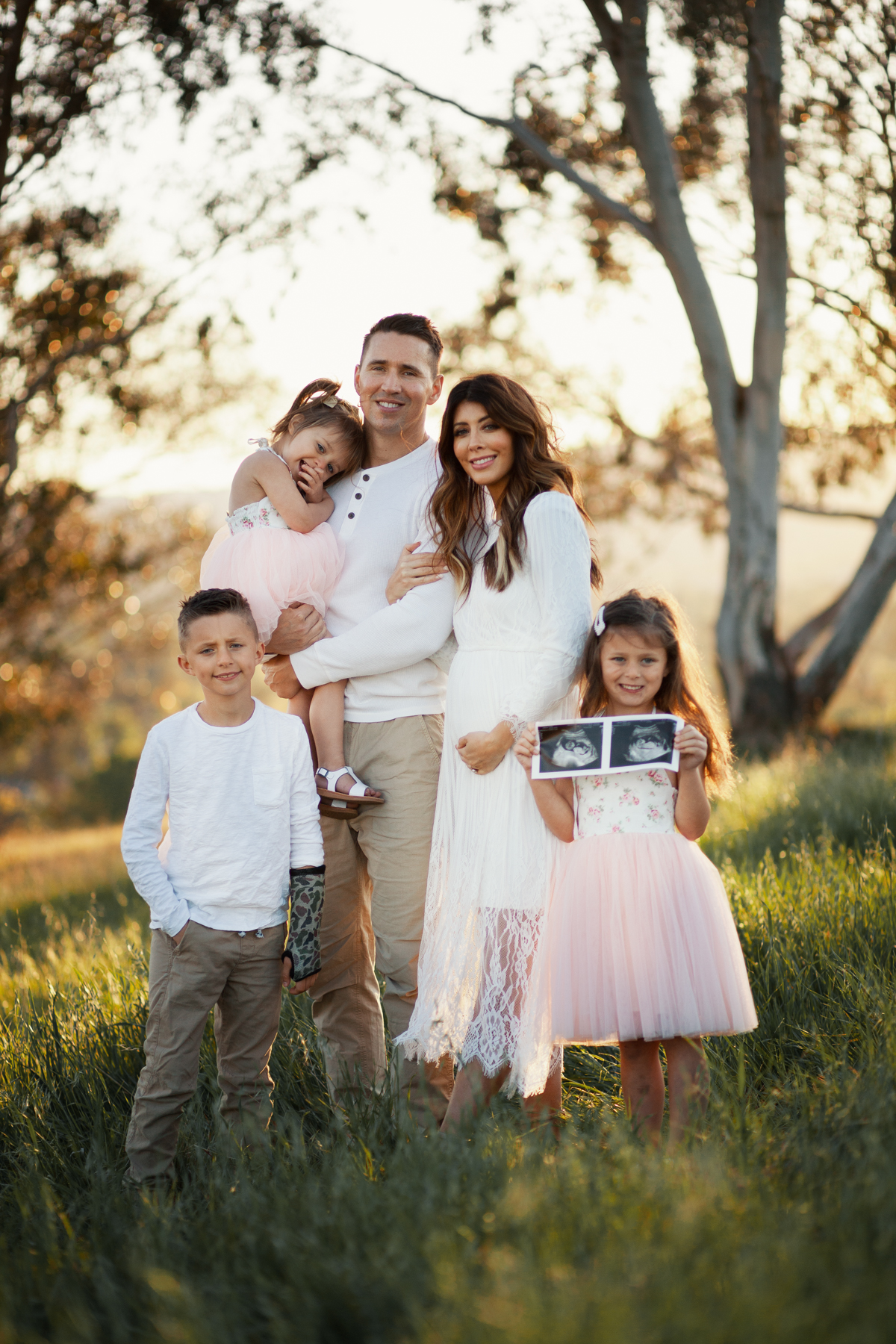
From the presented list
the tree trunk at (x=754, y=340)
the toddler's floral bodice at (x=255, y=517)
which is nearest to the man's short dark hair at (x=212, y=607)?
the toddler's floral bodice at (x=255, y=517)

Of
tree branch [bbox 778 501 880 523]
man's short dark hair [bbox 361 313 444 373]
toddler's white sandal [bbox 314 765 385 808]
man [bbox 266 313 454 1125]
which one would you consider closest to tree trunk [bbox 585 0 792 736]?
tree branch [bbox 778 501 880 523]

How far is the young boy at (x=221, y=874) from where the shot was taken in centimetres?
311

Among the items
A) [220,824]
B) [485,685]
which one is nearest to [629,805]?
[485,685]

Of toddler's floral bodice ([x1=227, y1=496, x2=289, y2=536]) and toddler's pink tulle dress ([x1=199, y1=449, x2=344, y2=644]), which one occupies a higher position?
toddler's floral bodice ([x1=227, y1=496, x2=289, y2=536])

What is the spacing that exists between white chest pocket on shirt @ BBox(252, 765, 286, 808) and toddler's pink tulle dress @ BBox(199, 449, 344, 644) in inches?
19.9

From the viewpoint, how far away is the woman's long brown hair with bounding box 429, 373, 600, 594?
320cm

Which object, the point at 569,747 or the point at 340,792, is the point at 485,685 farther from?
the point at 340,792

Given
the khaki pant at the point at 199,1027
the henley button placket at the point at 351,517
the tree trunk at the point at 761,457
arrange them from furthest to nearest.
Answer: the tree trunk at the point at 761,457 → the henley button placket at the point at 351,517 → the khaki pant at the point at 199,1027

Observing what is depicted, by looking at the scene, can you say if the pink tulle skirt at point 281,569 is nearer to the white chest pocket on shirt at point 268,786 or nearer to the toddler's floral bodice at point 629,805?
the white chest pocket on shirt at point 268,786

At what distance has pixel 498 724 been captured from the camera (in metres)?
3.12

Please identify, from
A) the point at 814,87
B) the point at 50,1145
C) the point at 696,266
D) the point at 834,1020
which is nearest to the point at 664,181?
the point at 696,266

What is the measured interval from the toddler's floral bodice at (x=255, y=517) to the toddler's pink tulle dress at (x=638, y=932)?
55.3 inches

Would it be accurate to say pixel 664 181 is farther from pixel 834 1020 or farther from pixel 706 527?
pixel 834 1020

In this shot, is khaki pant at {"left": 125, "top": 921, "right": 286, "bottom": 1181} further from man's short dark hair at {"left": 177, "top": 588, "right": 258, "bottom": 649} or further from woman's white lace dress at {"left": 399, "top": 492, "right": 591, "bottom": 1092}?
man's short dark hair at {"left": 177, "top": 588, "right": 258, "bottom": 649}
